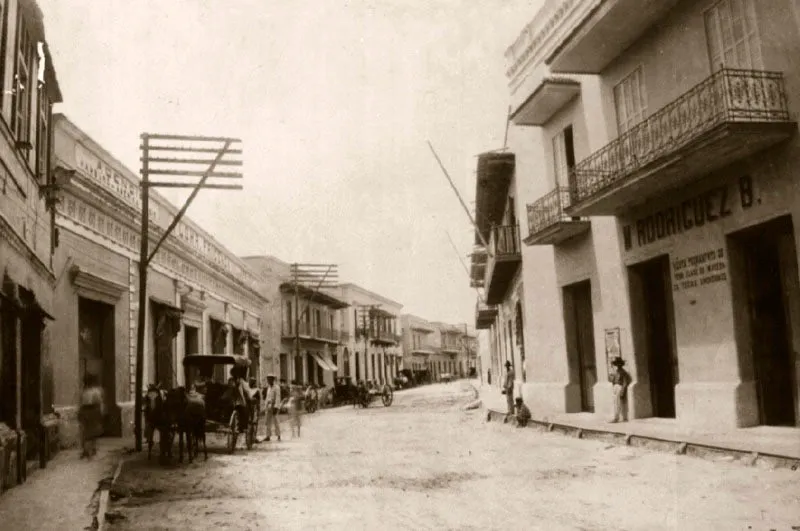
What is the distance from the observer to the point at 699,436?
1098cm

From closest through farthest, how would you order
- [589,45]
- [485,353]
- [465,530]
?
[465,530]
[589,45]
[485,353]

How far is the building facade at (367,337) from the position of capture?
61094 millimetres

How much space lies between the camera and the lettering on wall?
38.4 ft

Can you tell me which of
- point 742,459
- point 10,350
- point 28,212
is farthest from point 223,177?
point 742,459

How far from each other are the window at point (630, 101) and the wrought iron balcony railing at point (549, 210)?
6.52ft

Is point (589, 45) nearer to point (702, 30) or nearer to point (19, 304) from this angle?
point (702, 30)

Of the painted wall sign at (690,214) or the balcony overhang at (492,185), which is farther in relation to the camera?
the balcony overhang at (492,185)

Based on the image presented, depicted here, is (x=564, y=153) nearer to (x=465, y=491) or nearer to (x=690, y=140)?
(x=690, y=140)

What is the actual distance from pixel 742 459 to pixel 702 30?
6.22 meters

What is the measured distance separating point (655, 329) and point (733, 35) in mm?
5440

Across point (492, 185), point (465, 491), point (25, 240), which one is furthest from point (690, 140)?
point (492, 185)

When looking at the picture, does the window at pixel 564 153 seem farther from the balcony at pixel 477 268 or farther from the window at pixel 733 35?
the balcony at pixel 477 268

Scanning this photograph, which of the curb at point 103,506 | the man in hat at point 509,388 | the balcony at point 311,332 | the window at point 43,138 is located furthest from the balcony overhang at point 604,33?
the balcony at point 311,332

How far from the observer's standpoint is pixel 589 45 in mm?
13781
